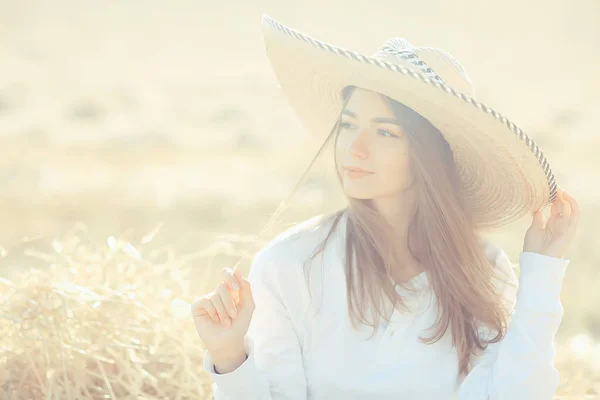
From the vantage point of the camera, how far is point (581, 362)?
11.4 feet

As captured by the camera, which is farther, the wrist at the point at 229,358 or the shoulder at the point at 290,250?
the shoulder at the point at 290,250

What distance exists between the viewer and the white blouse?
2.21m

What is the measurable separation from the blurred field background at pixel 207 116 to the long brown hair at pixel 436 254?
0.88 m

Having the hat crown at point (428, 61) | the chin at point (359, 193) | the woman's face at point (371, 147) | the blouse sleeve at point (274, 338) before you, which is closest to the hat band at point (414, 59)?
the hat crown at point (428, 61)

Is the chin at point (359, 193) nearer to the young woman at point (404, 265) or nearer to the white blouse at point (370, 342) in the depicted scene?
the young woman at point (404, 265)

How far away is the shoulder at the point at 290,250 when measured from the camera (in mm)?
2248

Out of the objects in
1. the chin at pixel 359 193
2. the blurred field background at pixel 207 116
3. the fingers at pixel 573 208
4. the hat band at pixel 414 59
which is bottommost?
the blurred field background at pixel 207 116

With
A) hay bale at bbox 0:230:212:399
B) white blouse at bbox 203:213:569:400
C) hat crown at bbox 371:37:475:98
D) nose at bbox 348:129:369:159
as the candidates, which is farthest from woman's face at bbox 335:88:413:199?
hay bale at bbox 0:230:212:399

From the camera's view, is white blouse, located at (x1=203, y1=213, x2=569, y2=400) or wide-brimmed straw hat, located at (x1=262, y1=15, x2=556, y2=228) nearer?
wide-brimmed straw hat, located at (x1=262, y1=15, x2=556, y2=228)

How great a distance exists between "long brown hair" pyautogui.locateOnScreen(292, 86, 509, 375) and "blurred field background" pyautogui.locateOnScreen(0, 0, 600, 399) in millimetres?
884

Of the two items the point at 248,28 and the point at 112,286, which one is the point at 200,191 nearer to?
the point at 112,286

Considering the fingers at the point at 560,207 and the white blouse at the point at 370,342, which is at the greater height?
the fingers at the point at 560,207

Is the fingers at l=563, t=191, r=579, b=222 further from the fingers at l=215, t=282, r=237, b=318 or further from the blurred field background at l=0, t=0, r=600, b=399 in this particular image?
the blurred field background at l=0, t=0, r=600, b=399

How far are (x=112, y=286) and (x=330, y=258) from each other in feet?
3.45
